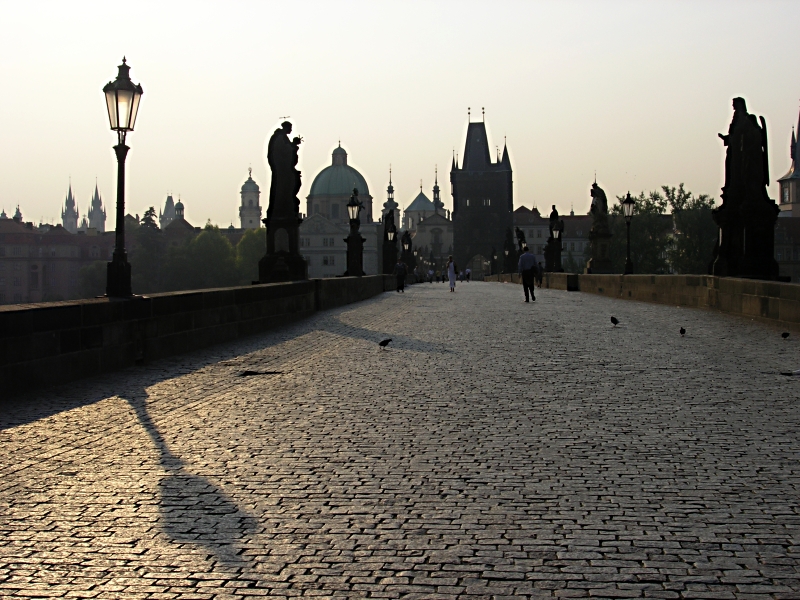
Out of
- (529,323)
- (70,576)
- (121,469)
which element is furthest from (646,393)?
(529,323)

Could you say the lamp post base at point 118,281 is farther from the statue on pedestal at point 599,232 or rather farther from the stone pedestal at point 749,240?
the statue on pedestal at point 599,232

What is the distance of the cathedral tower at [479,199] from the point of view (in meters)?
162

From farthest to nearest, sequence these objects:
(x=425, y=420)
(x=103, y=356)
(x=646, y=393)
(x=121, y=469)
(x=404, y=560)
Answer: (x=103, y=356), (x=646, y=393), (x=425, y=420), (x=121, y=469), (x=404, y=560)

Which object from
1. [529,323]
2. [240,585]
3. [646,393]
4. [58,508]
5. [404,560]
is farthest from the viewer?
[529,323]

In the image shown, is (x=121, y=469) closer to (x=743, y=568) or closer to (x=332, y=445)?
(x=332, y=445)

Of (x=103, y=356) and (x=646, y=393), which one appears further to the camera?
(x=103, y=356)

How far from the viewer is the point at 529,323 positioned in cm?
1875

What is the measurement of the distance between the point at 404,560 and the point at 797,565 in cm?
154

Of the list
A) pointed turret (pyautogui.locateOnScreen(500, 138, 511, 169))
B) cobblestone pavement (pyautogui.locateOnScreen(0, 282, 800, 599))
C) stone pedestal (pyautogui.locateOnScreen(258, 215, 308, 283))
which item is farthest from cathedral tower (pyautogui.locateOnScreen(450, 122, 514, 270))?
cobblestone pavement (pyautogui.locateOnScreen(0, 282, 800, 599))

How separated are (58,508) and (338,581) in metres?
1.76

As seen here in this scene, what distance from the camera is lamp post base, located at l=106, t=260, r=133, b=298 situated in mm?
11867

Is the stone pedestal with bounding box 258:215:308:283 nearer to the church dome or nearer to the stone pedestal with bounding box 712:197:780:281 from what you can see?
the stone pedestal with bounding box 712:197:780:281

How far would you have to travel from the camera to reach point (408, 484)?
5.52 m

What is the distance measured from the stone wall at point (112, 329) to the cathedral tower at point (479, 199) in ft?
479
